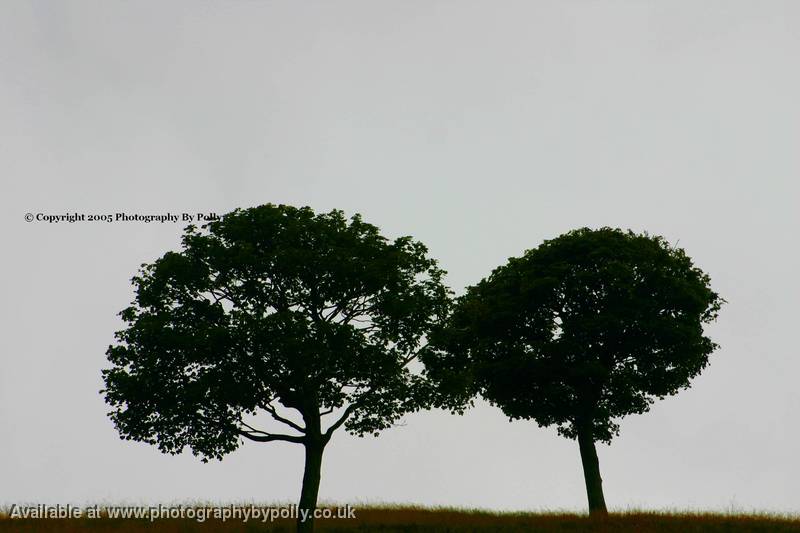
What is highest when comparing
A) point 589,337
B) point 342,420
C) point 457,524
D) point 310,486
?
point 589,337

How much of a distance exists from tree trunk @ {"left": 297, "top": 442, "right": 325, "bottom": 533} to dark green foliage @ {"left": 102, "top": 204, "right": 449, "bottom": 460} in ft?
1.40

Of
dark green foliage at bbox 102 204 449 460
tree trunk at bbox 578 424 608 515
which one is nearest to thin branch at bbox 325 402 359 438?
dark green foliage at bbox 102 204 449 460

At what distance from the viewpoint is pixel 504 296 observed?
39.0 m

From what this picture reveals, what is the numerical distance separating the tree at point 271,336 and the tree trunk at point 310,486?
0.05 meters

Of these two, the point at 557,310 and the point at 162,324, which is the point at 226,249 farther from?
the point at 557,310

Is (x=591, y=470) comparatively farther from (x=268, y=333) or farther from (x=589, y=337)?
(x=268, y=333)

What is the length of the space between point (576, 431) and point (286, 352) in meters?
18.6

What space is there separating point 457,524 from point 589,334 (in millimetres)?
12229

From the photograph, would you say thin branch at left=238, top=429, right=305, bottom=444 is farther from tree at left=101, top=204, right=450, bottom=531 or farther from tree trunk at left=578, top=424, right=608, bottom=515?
tree trunk at left=578, top=424, right=608, bottom=515

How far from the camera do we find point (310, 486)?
3072 cm

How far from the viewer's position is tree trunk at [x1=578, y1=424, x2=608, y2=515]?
36.0 m

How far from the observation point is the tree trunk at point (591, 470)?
118 ft

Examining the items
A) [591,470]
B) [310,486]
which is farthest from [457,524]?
[591,470]

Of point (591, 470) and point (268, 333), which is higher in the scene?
point (268, 333)
